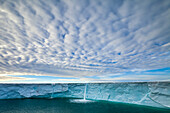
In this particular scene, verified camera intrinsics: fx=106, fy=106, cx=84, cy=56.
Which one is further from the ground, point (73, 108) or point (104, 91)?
point (104, 91)

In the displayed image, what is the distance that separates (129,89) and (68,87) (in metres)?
8.55

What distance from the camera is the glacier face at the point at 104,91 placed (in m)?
10.1

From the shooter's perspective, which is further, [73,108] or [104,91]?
[104,91]

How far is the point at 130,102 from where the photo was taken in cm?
1190

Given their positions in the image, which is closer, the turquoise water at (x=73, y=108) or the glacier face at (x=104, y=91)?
the turquoise water at (x=73, y=108)

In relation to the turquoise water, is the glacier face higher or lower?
higher

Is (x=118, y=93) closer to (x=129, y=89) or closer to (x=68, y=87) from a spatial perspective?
(x=129, y=89)

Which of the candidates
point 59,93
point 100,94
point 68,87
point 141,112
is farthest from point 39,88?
point 141,112

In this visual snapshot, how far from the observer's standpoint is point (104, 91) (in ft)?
46.4

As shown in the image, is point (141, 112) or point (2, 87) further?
point (2, 87)

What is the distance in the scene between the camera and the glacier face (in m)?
10.1

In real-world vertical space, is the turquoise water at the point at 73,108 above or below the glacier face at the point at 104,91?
below

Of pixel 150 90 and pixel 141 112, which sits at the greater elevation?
pixel 150 90

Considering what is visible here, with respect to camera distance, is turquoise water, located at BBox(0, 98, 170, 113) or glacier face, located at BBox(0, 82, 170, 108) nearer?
turquoise water, located at BBox(0, 98, 170, 113)
